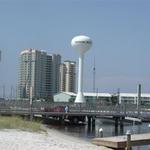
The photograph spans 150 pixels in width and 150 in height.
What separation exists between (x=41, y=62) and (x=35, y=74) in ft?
21.6

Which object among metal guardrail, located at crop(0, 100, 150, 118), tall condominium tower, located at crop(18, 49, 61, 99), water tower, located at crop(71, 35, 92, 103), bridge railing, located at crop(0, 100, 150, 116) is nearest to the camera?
metal guardrail, located at crop(0, 100, 150, 118)

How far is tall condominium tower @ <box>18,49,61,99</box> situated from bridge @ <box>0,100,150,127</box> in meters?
91.6

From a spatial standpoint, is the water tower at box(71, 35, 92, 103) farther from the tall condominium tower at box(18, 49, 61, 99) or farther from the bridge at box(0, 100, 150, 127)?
the tall condominium tower at box(18, 49, 61, 99)

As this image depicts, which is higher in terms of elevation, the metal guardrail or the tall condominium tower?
the tall condominium tower

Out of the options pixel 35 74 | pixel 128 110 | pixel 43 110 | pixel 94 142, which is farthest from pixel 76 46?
pixel 94 142

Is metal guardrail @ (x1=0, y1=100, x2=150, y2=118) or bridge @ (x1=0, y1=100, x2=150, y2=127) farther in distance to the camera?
metal guardrail @ (x1=0, y1=100, x2=150, y2=118)

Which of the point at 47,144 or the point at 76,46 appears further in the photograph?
the point at 76,46

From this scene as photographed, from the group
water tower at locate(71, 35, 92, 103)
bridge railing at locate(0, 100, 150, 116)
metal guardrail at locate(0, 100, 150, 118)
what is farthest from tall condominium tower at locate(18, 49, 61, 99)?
metal guardrail at locate(0, 100, 150, 118)

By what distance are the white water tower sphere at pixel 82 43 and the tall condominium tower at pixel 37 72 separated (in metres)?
57.9

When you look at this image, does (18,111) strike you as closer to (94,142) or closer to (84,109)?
(84,109)

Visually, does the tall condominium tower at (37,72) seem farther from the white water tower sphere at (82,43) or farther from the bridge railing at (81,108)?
the bridge railing at (81,108)

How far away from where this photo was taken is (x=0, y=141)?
74.8 ft

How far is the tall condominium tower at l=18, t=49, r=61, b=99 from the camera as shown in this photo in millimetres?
181375

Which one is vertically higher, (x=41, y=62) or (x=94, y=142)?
(x=41, y=62)
